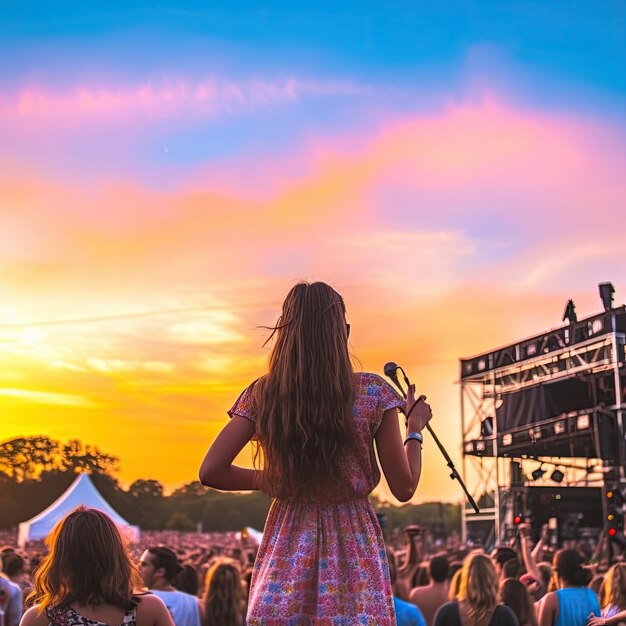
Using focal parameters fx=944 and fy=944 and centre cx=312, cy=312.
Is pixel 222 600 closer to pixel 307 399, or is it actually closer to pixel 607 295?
pixel 307 399

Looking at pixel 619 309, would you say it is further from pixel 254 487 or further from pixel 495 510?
pixel 254 487

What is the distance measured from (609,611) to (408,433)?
4.99m

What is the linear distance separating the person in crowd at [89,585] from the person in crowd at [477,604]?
3.46m

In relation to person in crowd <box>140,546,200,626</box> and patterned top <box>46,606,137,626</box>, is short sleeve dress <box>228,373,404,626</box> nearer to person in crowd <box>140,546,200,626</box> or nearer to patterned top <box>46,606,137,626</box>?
patterned top <box>46,606,137,626</box>

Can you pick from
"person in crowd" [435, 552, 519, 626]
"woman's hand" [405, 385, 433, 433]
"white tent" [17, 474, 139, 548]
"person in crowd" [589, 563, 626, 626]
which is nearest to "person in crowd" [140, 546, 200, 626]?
"person in crowd" [435, 552, 519, 626]

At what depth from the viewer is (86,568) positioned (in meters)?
3.29

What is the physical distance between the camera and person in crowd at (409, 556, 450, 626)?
24.3ft

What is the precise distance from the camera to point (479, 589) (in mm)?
6312

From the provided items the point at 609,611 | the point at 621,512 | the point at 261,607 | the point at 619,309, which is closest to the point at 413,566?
the point at 609,611

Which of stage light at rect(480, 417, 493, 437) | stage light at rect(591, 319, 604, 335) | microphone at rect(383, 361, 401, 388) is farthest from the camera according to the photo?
stage light at rect(480, 417, 493, 437)

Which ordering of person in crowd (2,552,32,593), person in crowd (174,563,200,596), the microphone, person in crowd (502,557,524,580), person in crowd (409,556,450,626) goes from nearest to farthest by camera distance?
1. the microphone
2. person in crowd (174,563,200,596)
3. person in crowd (409,556,450,626)
4. person in crowd (502,557,524,580)
5. person in crowd (2,552,32,593)

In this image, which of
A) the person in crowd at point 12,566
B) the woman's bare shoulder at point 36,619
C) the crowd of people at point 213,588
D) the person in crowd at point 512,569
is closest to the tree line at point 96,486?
the person in crowd at point 12,566

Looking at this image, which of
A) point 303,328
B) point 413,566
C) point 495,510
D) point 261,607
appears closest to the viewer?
point 261,607

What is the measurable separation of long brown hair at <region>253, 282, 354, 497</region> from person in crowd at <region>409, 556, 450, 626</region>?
5.06 m
